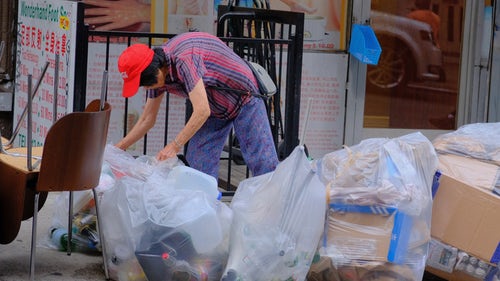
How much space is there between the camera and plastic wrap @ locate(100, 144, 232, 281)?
509 centimetres

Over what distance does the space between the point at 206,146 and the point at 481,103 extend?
13.9 feet

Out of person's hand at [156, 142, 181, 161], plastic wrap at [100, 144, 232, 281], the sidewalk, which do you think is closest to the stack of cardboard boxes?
plastic wrap at [100, 144, 232, 281]

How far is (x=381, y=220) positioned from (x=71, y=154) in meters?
1.50

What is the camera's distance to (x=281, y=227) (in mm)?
5137

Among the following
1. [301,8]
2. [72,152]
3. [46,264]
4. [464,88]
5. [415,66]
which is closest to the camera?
[72,152]

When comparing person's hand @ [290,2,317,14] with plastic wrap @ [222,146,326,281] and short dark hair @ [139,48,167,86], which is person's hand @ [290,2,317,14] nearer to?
short dark hair @ [139,48,167,86]

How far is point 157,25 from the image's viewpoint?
866cm

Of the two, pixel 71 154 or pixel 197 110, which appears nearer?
pixel 71 154

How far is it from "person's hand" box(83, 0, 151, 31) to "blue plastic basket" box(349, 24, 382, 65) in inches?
71.4

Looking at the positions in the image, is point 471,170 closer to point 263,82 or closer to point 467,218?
point 467,218

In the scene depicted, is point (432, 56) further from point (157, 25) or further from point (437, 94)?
point (157, 25)

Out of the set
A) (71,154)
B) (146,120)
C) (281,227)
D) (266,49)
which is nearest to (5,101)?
(266,49)

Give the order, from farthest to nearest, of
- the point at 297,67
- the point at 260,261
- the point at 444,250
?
the point at 297,67 < the point at 444,250 < the point at 260,261

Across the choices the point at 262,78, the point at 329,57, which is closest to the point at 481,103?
Answer: the point at 329,57
